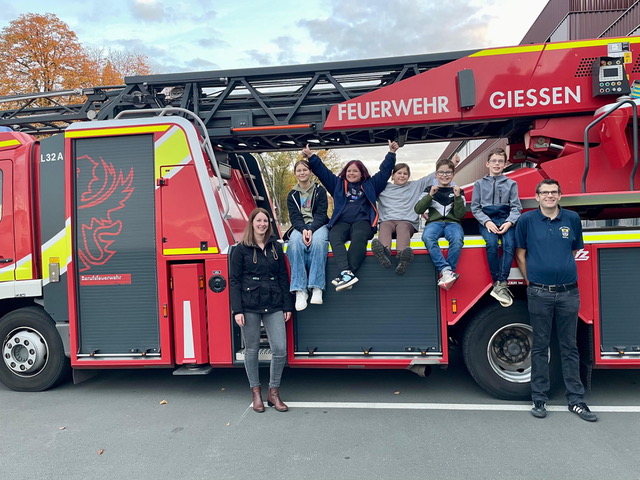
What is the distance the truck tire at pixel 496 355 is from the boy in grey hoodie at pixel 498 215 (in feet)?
0.77

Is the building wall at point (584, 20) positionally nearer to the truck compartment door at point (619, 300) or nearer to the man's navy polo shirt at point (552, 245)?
the truck compartment door at point (619, 300)

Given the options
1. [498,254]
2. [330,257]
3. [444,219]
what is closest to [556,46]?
[444,219]

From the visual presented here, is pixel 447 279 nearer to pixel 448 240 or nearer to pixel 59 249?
pixel 448 240

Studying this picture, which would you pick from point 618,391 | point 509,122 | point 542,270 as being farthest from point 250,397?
point 509,122

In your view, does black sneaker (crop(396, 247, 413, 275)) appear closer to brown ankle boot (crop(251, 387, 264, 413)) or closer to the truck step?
brown ankle boot (crop(251, 387, 264, 413))

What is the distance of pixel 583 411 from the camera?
13.4ft

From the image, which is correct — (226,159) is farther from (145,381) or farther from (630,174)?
(630,174)

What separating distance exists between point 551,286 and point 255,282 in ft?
8.66

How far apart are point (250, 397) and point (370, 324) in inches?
58.3

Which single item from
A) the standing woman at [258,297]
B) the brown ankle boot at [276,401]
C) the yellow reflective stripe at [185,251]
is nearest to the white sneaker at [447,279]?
the standing woman at [258,297]

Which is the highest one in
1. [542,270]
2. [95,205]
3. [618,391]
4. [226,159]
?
[226,159]

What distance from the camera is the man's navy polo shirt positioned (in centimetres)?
404

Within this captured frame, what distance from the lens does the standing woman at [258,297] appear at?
432 centimetres

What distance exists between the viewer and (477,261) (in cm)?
443
